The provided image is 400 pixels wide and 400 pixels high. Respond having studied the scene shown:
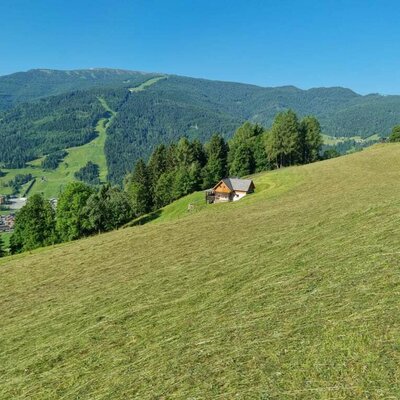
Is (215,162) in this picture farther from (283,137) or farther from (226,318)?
(226,318)

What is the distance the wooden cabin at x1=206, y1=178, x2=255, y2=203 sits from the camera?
246ft

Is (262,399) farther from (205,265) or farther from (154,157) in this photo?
(154,157)

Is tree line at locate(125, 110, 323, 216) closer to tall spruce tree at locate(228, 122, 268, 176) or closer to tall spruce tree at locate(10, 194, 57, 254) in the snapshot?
tall spruce tree at locate(228, 122, 268, 176)

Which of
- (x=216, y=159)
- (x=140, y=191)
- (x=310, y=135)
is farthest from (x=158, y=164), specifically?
(x=310, y=135)

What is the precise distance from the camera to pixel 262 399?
30.9 feet

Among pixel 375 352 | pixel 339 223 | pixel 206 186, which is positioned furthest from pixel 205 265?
pixel 206 186

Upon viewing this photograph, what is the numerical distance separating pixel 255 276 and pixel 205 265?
15.1 ft

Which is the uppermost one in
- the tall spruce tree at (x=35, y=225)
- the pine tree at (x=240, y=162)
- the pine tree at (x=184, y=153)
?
the pine tree at (x=184, y=153)

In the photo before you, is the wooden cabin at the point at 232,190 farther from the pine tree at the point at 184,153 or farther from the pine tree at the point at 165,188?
the pine tree at the point at 184,153

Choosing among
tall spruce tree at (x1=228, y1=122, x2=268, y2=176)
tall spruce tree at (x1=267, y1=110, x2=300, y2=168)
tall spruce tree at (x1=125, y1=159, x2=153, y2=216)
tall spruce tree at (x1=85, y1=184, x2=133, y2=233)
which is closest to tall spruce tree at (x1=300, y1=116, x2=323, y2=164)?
tall spruce tree at (x1=267, y1=110, x2=300, y2=168)

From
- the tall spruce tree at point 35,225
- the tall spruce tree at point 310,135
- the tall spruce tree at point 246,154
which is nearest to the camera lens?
the tall spruce tree at point 35,225

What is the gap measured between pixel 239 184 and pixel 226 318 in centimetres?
6257

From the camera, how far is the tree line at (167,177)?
7894 centimetres

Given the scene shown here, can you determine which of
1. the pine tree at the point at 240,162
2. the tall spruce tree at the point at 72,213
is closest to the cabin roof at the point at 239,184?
the pine tree at the point at 240,162
